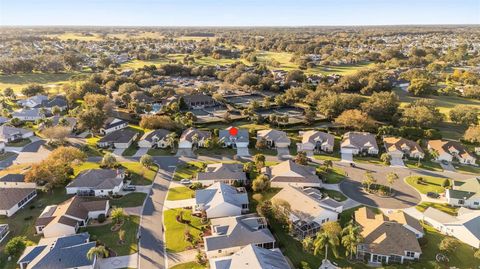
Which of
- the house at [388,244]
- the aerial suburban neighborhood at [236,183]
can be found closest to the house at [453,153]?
the aerial suburban neighborhood at [236,183]

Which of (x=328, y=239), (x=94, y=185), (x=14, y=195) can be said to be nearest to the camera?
(x=328, y=239)

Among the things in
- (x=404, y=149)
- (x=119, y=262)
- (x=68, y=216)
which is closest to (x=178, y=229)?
(x=119, y=262)

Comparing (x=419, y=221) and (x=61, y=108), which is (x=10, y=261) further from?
(x=61, y=108)

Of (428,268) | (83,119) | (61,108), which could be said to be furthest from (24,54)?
(428,268)

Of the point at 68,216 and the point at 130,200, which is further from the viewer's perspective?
the point at 130,200

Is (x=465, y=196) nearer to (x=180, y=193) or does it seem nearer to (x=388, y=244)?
(x=388, y=244)

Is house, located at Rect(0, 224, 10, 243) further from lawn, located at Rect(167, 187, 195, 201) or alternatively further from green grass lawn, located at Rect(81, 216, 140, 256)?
lawn, located at Rect(167, 187, 195, 201)

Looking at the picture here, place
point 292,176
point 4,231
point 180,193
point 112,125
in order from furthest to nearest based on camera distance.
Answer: point 112,125
point 292,176
point 180,193
point 4,231

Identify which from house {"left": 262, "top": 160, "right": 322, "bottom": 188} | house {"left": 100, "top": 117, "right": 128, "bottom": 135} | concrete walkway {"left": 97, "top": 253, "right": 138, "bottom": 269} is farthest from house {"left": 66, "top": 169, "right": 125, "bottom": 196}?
house {"left": 100, "top": 117, "right": 128, "bottom": 135}
